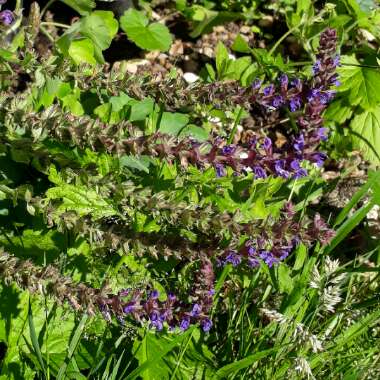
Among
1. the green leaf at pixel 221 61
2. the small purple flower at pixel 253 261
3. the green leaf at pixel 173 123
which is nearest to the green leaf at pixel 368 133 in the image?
the green leaf at pixel 221 61

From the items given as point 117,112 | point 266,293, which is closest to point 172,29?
point 117,112

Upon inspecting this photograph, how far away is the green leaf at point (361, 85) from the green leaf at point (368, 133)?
10cm

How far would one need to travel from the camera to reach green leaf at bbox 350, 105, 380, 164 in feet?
11.1

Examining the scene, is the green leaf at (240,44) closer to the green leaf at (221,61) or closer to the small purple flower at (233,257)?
the green leaf at (221,61)

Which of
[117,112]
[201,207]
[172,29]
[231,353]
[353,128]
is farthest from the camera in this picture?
[172,29]

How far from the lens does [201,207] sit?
2.29 metres

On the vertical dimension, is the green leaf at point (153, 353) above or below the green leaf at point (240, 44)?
below

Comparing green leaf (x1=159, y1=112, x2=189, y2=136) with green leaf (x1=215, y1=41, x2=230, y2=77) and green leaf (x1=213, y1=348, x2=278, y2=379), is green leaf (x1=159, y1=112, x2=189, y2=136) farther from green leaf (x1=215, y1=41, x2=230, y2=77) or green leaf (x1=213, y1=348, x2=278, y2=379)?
green leaf (x1=213, y1=348, x2=278, y2=379)

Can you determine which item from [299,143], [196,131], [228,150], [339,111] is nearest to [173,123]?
[196,131]

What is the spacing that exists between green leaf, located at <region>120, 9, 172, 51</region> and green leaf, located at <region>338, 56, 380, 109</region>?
88cm

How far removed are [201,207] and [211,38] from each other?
1.73 meters

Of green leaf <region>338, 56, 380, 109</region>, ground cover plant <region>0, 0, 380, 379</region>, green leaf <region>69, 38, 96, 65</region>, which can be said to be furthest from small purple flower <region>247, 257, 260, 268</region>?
green leaf <region>338, 56, 380, 109</region>

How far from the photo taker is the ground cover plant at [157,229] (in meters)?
2.13

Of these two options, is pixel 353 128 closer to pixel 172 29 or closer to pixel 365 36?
pixel 365 36
